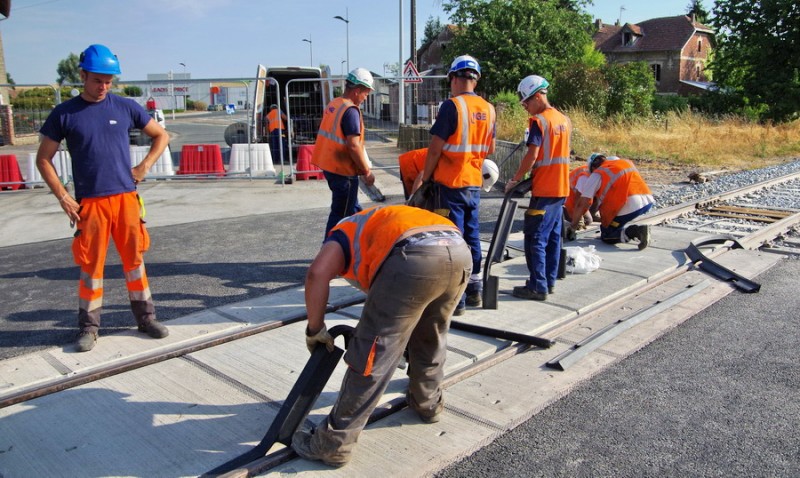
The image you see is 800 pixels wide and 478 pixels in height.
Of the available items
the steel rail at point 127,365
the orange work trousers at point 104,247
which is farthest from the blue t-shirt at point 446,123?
the orange work trousers at point 104,247

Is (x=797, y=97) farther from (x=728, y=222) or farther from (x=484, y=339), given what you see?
(x=484, y=339)

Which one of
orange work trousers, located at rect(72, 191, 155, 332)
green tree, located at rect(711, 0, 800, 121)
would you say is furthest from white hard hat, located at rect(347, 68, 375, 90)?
green tree, located at rect(711, 0, 800, 121)

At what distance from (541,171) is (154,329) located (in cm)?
348

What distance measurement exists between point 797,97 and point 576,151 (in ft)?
66.7

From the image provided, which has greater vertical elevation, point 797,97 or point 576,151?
point 797,97

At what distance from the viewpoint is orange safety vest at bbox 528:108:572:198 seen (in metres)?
5.69

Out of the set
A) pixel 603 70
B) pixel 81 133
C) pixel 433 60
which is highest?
pixel 433 60

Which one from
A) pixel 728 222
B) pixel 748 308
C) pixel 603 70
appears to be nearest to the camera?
pixel 748 308

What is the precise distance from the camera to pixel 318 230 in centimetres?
896

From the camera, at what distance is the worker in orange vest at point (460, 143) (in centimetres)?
515

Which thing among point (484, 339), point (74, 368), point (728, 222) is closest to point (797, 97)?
point (728, 222)

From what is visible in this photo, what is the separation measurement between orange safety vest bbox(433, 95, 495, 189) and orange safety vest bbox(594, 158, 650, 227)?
2.97 m

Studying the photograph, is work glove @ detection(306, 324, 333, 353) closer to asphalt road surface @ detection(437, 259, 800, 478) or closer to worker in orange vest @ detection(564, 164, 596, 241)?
asphalt road surface @ detection(437, 259, 800, 478)

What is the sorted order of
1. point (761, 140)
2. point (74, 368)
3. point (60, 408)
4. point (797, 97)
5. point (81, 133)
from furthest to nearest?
point (797, 97)
point (761, 140)
point (81, 133)
point (74, 368)
point (60, 408)
